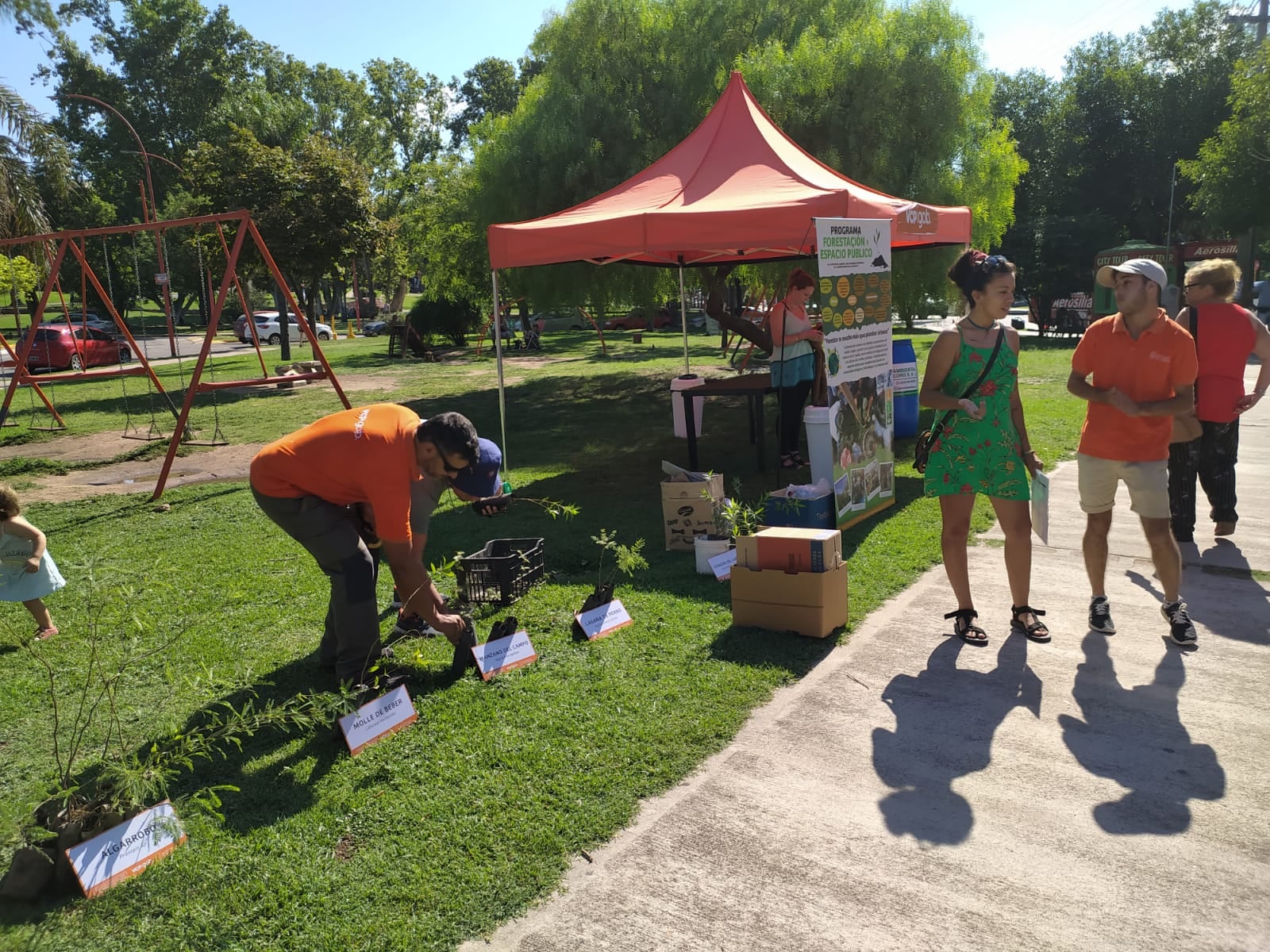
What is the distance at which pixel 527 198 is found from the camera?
14734 millimetres

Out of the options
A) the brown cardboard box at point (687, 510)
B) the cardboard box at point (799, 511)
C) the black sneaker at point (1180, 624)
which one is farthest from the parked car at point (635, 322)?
the black sneaker at point (1180, 624)

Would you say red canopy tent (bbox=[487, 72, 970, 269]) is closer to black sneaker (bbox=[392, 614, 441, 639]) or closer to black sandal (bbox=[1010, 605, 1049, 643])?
black sandal (bbox=[1010, 605, 1049, 643])

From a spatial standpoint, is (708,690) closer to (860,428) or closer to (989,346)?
(989,346)

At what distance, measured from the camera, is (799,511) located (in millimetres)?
6133

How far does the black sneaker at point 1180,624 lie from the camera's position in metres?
4.44

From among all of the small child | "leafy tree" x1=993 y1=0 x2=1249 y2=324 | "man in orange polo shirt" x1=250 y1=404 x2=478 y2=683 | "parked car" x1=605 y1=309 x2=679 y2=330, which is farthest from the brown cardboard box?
"leafy tree" x1=993 y1=0 x2=1249 y2=324

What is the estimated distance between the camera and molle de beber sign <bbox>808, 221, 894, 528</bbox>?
20.3ft

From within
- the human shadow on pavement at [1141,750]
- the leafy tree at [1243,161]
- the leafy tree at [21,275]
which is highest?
the leafy tree at [1243,161]

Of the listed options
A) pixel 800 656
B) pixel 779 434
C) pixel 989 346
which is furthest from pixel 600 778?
pixel 779 434

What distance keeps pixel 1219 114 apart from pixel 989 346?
4794 centimetres

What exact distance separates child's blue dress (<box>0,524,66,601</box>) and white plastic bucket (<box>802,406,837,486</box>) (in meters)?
5.00

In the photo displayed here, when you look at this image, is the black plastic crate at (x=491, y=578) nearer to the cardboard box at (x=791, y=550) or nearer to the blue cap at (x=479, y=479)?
the cardboard box at (x=791, y=550)

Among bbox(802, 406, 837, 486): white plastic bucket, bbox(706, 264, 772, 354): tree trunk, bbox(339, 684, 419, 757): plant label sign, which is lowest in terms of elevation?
bbox(339, 684, 419, 757): plant label sign

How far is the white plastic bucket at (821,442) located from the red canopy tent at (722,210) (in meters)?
1.43
